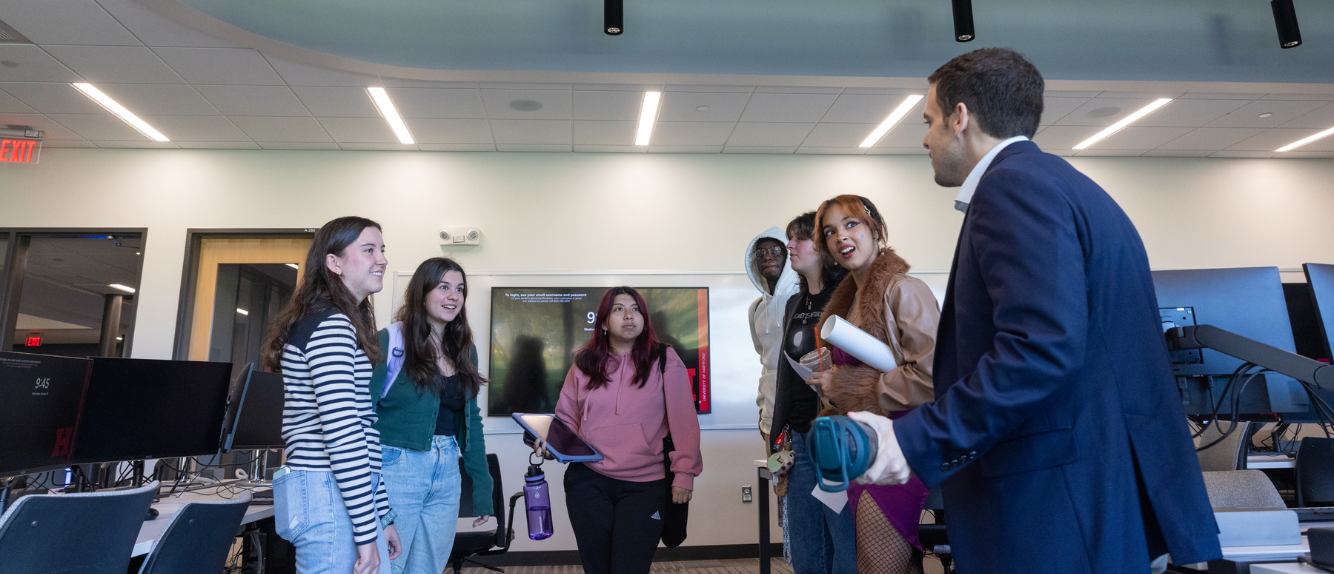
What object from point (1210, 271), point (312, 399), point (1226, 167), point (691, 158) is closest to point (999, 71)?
point (1210, 271)

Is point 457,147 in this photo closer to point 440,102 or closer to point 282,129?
point 440,102

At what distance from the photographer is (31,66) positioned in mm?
4105

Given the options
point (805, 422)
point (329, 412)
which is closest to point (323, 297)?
point (329, 412)

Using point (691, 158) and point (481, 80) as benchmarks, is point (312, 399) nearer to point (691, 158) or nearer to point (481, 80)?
point (481, 80)

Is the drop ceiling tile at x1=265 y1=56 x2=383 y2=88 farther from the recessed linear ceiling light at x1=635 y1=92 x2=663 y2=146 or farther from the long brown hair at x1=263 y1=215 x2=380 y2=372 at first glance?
the long brown hair at x1=263 y1=215 x2=380 y2=372

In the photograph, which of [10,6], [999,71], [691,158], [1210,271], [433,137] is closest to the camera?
[999,71]

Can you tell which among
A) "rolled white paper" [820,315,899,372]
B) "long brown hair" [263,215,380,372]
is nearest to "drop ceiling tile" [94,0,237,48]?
"long brown hair" [263,215,380,372]

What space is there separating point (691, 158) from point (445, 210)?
1874 millimetres

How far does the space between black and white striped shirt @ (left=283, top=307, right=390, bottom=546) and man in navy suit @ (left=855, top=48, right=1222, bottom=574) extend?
126 centimetres

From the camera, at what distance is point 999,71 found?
1156mm

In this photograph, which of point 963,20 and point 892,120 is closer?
point 963,20

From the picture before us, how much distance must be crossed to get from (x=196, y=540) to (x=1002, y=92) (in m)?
2.05

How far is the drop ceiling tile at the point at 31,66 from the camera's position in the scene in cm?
394

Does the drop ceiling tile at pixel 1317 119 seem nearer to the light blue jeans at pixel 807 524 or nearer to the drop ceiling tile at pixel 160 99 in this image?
the light blue jeans at pixel 807 524
